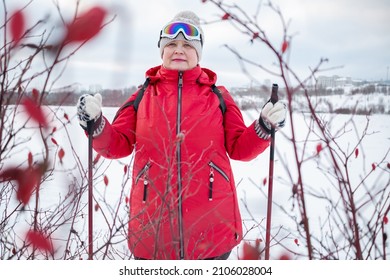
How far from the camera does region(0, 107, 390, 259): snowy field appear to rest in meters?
1.50

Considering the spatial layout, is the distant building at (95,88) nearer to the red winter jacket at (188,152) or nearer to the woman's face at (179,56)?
→ the red winter jacket at (188,152)

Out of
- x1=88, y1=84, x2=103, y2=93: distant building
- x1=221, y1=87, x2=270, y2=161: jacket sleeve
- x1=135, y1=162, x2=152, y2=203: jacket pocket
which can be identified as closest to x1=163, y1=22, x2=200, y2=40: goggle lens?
x1=221, y1=87, x2=270, y2=161: jacket sleeve

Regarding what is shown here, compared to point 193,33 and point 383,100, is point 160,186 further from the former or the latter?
point 383,100

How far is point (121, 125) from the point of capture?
1.64m

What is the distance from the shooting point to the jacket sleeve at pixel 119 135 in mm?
1539

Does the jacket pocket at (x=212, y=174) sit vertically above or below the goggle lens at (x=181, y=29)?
below

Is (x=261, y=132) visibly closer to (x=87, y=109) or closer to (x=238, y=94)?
(x=238, y=94)

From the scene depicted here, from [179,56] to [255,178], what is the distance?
3.48 m

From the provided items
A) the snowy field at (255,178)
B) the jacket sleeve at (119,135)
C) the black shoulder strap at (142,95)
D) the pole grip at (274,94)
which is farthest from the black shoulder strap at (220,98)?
the jacket sleeve at (119,135)

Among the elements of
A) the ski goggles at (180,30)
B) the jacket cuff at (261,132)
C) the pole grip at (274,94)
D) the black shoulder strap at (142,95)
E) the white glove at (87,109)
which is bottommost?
the jacket cuff at (261,132)

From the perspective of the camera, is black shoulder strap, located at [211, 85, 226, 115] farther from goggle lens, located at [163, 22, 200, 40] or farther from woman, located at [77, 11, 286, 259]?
goggle lens, located at [163, 22, 200, 40]

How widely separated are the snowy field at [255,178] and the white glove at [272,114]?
6cm

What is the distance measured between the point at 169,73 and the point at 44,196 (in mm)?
2573
